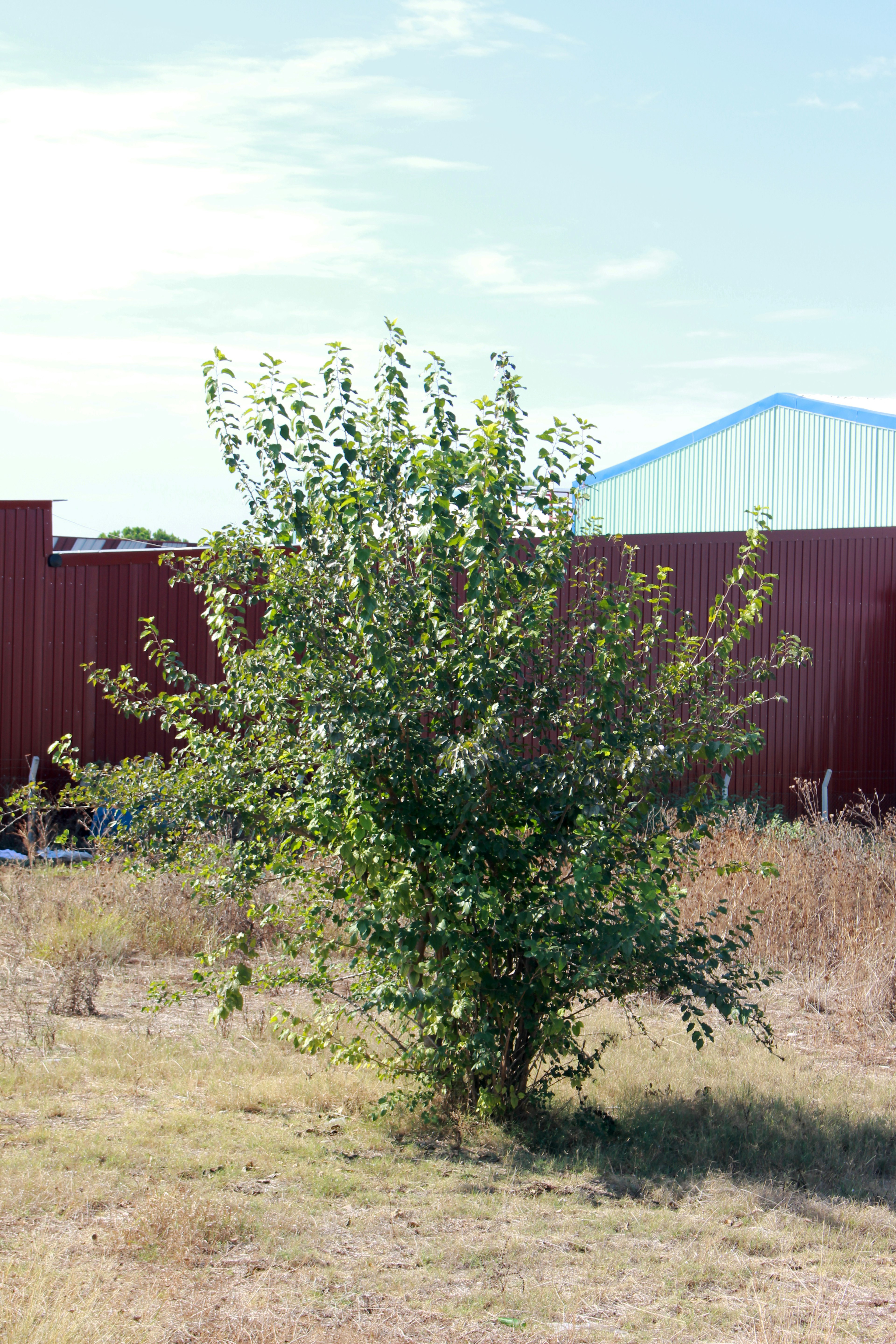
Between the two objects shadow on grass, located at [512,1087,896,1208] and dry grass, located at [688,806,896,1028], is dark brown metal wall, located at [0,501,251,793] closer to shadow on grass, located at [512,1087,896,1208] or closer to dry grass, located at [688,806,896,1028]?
dry grass, located at [688,806,896,1028]

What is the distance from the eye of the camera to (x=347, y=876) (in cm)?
481

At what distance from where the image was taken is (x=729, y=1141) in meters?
4.71

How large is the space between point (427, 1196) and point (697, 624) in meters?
9.70

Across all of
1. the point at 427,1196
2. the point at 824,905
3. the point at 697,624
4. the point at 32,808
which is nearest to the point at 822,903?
the point at 824,905

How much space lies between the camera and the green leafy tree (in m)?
4.40

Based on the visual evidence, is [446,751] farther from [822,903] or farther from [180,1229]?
[822,903]

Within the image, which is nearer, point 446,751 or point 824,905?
point 446,751

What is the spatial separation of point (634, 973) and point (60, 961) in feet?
12.6

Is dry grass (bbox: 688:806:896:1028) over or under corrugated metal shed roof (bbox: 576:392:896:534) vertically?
under

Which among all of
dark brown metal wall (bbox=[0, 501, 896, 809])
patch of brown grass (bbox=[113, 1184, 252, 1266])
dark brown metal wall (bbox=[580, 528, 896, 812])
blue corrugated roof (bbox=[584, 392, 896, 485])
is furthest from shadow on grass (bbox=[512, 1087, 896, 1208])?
blue corrugated roof (bbox=[584, 392, 896, 485])

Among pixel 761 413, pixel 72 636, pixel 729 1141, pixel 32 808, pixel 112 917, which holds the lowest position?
pixel 729 1141

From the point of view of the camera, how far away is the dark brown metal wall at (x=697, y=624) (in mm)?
12203

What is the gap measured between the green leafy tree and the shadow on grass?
227 millimetres

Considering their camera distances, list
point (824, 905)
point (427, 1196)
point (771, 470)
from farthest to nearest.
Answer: point (771, 470)
point (824, 905)
point (427, 1196)
